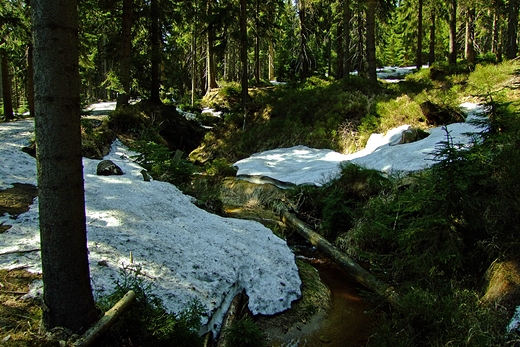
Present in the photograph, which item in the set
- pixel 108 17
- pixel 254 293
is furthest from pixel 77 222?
pixel 108 17

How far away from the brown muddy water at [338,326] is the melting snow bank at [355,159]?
3.49 meters

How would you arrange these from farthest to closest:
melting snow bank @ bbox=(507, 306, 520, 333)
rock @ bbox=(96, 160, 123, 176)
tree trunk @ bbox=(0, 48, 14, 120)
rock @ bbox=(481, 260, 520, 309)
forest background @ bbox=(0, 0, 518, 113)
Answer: tree trunk @ bbox=(0, 48, 14, 120)
forest background @ bbox=(0, 0, 518, 113)
rock @ bbox=(96, 160, 123, 176)
rock @ bbox=(481, 260, 520, 309)
melting snow bank @ bbox=(507, 306, 520, 333)

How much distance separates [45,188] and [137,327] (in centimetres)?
144

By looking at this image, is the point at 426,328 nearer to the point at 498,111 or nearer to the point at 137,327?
the point at 137,327

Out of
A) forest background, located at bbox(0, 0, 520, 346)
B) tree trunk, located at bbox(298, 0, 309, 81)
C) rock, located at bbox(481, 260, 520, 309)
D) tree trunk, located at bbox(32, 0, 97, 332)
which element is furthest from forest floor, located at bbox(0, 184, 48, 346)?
tree trunk, located at bbox(298, 0, 309, 81)

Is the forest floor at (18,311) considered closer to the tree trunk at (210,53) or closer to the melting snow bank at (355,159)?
the melting snow bank at (355,159)

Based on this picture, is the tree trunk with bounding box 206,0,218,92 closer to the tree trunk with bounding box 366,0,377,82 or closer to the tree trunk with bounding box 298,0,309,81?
the tree trunk with bounding box 298,0,309,81

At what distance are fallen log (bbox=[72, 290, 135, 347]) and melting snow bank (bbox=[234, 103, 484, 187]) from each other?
20.6 feet

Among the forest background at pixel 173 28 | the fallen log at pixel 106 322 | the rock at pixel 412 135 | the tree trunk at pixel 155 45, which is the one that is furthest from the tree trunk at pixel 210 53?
the fallen log at pixel 106 322

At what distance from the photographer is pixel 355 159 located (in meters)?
10.8

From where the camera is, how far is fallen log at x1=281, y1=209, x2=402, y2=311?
4.61 meters

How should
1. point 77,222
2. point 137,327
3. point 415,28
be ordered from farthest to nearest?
point 415,28 < point 137,327 < point 77,222

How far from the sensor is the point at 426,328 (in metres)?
3.68

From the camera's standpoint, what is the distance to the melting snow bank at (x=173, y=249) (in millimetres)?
4066
